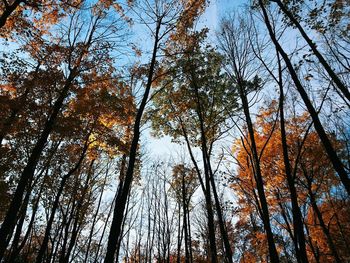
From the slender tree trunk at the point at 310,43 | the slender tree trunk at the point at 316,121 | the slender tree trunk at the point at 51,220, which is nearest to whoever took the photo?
the slender tree trunk at the point at 316,121

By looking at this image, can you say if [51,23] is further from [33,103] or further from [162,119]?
[162,119]

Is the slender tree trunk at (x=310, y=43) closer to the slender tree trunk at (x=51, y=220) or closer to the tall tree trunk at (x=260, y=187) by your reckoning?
the tall tree trunk at (x=260, y=187)

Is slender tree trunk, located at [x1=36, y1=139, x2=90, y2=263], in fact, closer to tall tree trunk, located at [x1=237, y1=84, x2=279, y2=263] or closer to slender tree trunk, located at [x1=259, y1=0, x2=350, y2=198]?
tall tree trunk, located at [x1=237, y1=84, x2=279, y2=263]

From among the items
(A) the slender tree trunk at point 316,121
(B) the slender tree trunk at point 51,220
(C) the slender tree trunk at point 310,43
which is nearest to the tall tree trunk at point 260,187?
(A) the slender tree trunk at point 316,121

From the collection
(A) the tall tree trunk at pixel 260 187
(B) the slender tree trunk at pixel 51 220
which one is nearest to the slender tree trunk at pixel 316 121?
(A) the tall tree trunk at pixel 260 187

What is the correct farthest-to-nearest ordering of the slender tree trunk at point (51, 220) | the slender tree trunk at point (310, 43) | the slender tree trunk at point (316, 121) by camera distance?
the slender tree trunk at point (51, 220) < the slender tree trunk at point (310, 43) < the slender tree trunk at point (316, 121)

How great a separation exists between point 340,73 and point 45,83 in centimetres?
1341

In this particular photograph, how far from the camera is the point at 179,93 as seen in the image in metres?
14.4

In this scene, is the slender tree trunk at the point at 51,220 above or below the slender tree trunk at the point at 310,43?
below

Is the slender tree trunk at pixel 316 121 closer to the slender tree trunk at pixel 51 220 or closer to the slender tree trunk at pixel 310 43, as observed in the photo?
the slender tree trunk at pixel 310 43

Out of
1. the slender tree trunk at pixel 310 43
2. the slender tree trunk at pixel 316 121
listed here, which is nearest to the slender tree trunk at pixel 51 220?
the slender tree trunk at pixel 316 121

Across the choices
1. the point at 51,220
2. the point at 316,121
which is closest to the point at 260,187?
the point at 316,121

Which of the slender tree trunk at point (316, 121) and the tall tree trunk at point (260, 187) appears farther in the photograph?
the tall tree trunk at point (260, 187)

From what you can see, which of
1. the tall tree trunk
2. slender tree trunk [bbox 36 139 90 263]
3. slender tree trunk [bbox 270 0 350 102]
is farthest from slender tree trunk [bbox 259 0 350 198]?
slender tree trunk [bbox 36 139 90 263]
